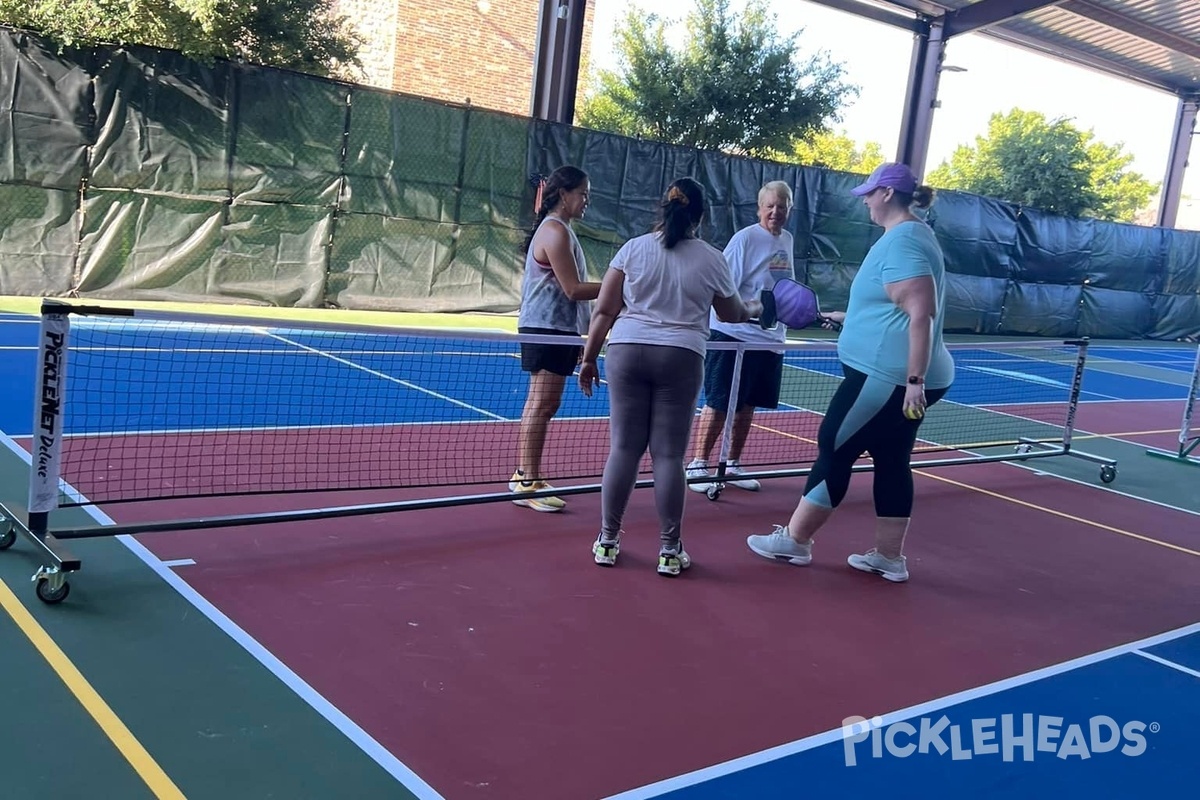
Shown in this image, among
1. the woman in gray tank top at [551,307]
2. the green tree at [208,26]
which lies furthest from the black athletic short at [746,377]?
the green tree at [208,26]

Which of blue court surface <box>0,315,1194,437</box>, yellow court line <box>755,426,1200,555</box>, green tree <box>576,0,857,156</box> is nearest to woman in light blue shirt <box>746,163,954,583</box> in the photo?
→ blue court surface <box>0,315,1194,437</box>

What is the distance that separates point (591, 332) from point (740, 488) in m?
2.31

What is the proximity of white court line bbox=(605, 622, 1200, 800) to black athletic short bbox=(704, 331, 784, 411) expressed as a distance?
8.01 ft

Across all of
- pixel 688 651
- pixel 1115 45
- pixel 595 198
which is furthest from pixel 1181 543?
pixel 1115 45

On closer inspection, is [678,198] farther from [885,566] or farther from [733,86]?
[733,86]

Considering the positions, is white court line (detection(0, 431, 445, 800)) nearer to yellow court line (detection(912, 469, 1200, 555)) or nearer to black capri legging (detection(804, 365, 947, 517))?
black capri legging (detection(804, 365, 947, 517))

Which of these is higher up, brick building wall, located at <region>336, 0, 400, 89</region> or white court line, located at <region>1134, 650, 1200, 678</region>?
brick building wall, located at <region>336, 0, 400, 89</region>

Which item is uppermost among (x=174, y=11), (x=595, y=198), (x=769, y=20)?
(x=769, y=20)

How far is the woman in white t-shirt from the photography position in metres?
4.45

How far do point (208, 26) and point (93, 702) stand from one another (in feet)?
36.0

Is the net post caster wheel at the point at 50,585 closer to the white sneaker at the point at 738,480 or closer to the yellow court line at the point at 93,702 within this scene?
the yellow court line at the point at 93,702

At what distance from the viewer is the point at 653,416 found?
181 inches

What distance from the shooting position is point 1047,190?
23.2 meters

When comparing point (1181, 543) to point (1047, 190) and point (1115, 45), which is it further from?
point (1115, 45)
